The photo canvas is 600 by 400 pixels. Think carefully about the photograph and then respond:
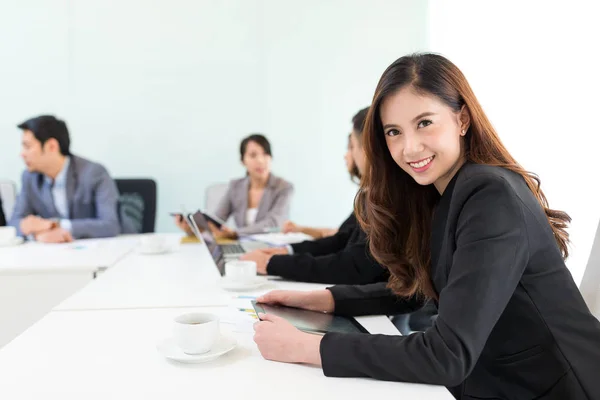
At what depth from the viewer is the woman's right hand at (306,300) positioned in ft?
4.73

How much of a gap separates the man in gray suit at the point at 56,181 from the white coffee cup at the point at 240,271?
6.01ft

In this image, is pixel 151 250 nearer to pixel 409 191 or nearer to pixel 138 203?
pixel 409 191

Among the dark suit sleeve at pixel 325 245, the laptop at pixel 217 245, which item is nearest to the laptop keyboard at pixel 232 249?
the laptop at pixel 217 245

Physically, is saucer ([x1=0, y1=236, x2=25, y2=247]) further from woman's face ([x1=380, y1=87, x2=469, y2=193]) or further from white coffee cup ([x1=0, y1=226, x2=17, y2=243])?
woman's face ([x1=380, y1=87, x2=469, y2=193])

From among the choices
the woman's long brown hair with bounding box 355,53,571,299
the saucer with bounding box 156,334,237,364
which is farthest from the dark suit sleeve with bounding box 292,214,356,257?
the saucer with bounding box 156,334,237,364

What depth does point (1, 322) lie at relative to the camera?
2.16m

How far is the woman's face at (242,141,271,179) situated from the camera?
13.4 ft

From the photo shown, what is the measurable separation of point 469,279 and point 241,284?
88 centimetres

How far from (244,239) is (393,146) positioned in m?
1.79

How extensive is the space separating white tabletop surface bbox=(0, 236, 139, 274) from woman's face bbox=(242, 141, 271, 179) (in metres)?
1.36

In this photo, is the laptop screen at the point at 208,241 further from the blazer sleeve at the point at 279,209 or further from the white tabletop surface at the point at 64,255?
the blazer sleeve at the point at 279,209

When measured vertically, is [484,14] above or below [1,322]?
above

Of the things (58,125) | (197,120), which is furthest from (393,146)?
(197,120)

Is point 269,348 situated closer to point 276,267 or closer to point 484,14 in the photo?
point 276,267
